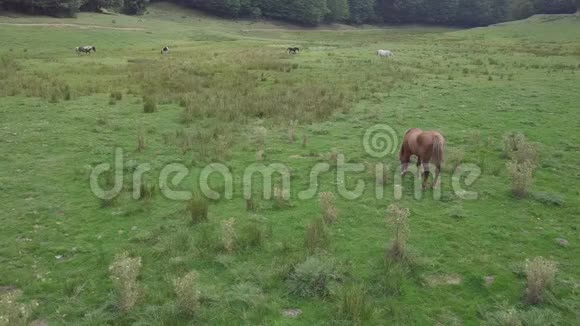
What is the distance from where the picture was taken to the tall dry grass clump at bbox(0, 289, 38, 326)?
18.0 ft

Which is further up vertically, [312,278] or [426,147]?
[426,147]

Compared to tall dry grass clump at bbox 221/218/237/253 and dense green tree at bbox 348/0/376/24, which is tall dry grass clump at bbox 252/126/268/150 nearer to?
tall dry grass clump at bbox 221/218/237/253

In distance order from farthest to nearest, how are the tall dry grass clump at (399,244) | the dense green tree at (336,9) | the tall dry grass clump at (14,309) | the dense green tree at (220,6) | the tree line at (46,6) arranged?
the dense green tree at (336,9) < the dense green tree at (220,6) < the tree line at (46,6) < the tall dry grass clump at (399,244) < the tall dry grass clump at (14,309)

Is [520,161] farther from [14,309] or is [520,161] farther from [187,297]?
[14,309]

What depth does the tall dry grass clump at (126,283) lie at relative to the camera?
6008mm

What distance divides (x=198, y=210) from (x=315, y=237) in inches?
100

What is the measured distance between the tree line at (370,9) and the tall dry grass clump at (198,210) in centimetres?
6595

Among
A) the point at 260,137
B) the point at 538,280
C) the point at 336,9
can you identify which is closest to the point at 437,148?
the point at 538,280

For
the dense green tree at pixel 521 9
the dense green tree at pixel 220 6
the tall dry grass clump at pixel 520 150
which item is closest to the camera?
the tall dry grass clump at pixel 520 150

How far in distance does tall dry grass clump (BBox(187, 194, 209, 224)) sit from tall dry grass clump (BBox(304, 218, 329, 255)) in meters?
2.17

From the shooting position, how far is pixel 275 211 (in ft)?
30.8

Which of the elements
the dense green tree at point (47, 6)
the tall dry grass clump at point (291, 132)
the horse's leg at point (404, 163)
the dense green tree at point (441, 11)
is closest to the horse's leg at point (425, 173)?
the horse's leg at point (404, 163)

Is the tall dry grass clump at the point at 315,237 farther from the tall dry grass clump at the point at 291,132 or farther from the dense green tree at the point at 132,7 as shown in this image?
A: the dense green tree at the point at 132,7

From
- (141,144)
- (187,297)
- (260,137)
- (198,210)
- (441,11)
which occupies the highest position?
(441,11)
